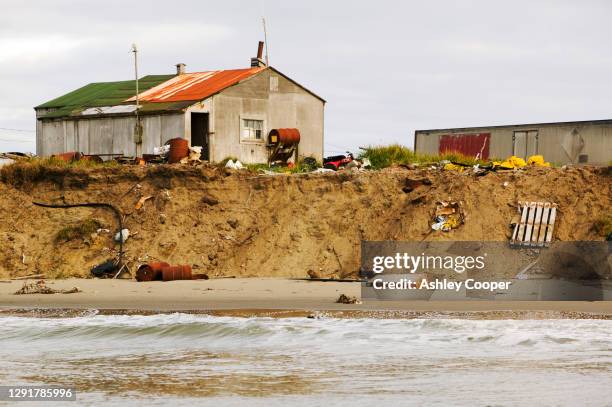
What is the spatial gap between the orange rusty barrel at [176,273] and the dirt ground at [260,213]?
1.40 m

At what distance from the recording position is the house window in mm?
36750

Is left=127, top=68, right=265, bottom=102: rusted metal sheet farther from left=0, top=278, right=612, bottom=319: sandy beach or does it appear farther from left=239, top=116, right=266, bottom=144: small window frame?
left=0, top=278, right=612, bottom=319: sandy beach

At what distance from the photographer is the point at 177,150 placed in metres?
32.3

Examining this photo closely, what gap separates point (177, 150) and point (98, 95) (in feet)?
33.6

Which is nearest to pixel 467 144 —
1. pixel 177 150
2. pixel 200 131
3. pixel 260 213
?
pixel 200 131

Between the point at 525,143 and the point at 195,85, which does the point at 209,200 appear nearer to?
the point at 195,85

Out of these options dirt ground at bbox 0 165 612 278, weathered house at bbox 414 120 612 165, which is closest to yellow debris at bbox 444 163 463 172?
dirt ground at bbox 0 165 612 278

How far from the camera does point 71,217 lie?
97.8ft

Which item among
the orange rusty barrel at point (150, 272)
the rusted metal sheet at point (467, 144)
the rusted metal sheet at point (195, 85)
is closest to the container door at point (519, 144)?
the rusted metal sheet at point (467, 144)

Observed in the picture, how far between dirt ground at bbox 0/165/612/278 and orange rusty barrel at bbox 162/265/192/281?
140 centimetres

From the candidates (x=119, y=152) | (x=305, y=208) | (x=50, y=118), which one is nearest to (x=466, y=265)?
(x=305, y=208)

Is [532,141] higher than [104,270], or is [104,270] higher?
[532,141]

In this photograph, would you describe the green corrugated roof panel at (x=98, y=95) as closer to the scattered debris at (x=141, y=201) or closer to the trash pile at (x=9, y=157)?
the trash pile at (x=9, y=157)

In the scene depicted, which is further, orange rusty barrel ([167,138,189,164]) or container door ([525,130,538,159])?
container door ([525,130,538,159])
